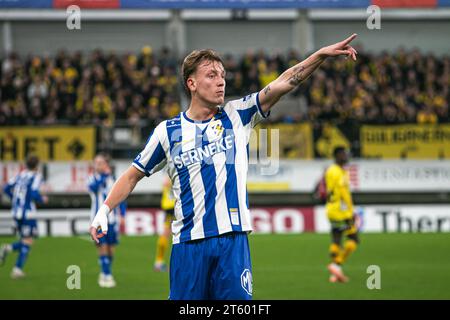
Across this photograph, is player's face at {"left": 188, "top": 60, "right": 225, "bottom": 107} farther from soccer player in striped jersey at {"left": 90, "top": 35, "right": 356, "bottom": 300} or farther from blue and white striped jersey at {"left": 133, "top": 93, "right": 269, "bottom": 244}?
blue and white striped jersey at {"left": 133, "top": 93, "right": 269, "bottom": 244}

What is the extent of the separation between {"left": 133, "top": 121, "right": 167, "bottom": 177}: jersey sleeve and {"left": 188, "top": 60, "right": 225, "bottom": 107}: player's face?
1.31ft

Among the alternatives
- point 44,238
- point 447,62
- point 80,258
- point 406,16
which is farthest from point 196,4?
point 406,16

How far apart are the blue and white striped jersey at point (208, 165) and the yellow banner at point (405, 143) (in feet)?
62.3

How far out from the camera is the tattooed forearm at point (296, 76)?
19.6 feet

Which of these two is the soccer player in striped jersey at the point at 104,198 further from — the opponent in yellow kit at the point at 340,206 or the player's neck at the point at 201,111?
the player's neck at the point at 201,111

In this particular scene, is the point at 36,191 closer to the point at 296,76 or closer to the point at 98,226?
the point at 98,226

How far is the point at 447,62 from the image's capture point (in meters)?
30.4

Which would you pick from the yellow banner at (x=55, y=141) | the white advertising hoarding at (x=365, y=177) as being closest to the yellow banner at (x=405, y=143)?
the white advertising hoarding at (x=365, y=177)

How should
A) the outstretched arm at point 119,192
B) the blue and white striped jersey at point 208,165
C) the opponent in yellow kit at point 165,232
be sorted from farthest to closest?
the opponent in yellow kit at point 165,232, the outstretched arm at point 119,192, the blue and white striped jersey at point 208,165

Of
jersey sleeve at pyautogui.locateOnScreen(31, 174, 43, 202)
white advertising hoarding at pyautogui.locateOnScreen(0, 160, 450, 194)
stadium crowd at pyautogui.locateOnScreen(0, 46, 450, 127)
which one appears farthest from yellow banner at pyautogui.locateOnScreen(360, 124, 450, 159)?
jersey sleeve at pyautogui.locateOnScreen(31, 174, 43, 202)

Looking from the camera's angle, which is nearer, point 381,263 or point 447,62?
point 381,263
